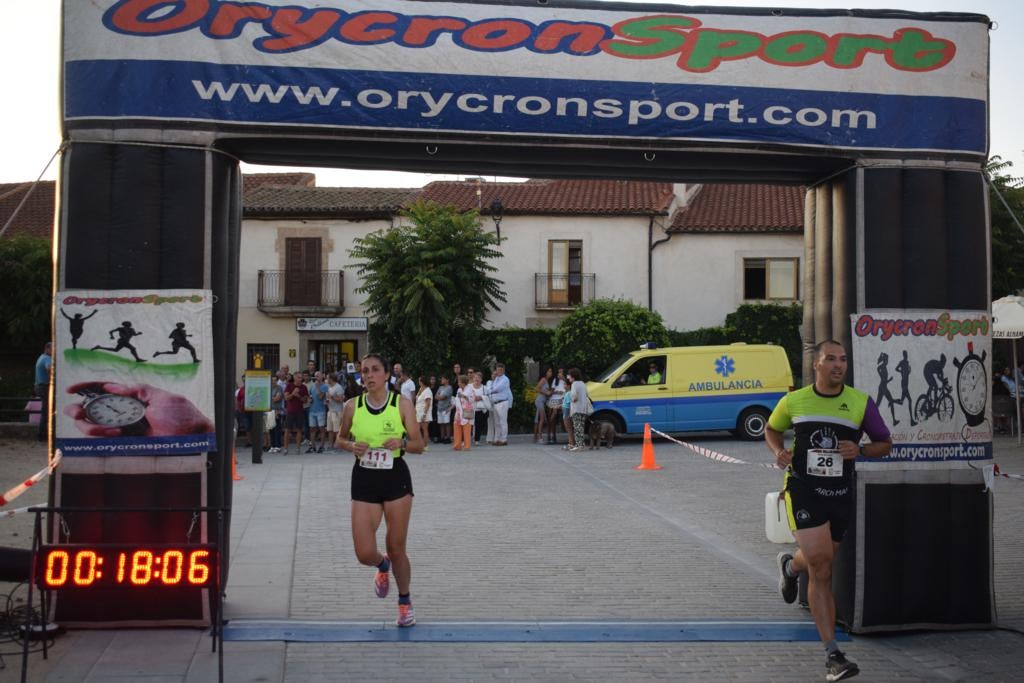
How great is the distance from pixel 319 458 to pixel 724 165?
14.5 metres

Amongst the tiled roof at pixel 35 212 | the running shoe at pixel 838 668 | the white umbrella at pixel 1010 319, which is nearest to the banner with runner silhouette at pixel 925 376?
the running shoe at pixel 838 668

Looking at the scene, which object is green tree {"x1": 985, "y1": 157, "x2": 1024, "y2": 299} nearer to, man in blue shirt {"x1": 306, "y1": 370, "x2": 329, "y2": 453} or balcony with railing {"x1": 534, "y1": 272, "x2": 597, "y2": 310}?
balcony with railing {"x1": 534, "y1": 272, "x2": 597, "y2": 310}

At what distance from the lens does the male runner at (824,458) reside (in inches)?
252

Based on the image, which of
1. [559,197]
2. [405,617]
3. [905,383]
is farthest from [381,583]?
[559,197]

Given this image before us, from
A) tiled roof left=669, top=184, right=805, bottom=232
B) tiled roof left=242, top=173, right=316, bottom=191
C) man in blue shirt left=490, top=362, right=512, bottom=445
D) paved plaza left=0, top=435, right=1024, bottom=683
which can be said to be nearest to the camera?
paved plaza left=0, top=435, right=1024, bottom=683

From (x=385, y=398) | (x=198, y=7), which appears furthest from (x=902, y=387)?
(x=198, y=7)

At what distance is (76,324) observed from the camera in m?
6.93

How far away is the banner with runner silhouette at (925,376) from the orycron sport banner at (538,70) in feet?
3.99

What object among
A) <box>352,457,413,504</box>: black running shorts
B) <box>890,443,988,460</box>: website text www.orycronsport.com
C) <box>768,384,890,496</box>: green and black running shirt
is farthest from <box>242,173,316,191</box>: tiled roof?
<box>768,384,890,496</box>: green and black running shirt

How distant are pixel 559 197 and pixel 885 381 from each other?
30434mm

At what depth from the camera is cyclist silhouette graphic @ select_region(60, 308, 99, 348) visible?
6918mm

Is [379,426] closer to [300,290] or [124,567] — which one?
Answer: [124,567]

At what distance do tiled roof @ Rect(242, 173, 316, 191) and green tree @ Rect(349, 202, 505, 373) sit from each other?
1530cm

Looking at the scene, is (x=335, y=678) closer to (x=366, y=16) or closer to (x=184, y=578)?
(x=184, y=578)
